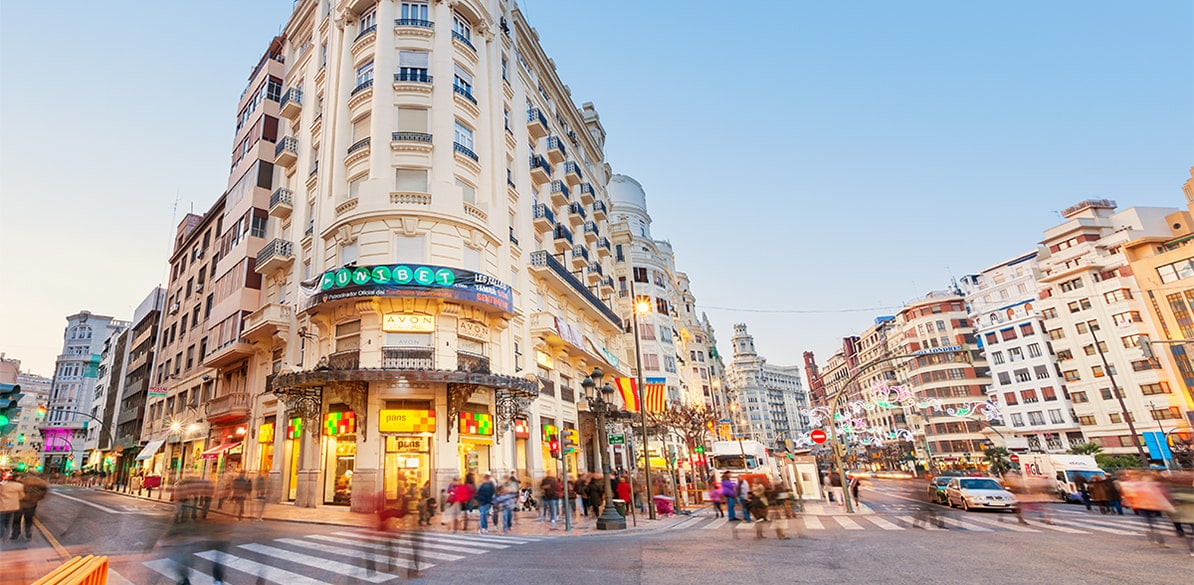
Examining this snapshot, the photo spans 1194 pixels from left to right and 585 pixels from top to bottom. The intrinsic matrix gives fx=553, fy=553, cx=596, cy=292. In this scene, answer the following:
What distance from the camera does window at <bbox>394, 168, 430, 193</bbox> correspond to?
24266mm

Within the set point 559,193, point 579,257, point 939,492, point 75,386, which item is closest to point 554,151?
point 559,193

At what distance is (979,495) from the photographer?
65.0 feet

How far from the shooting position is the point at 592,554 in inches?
429

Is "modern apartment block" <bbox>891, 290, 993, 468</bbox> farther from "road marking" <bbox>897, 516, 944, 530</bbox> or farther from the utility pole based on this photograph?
"road marking" <bbox>897, 516, 944, 530</bbox>

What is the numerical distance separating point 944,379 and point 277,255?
9098cm

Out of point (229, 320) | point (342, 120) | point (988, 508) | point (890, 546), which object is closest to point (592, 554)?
point (890, 546)

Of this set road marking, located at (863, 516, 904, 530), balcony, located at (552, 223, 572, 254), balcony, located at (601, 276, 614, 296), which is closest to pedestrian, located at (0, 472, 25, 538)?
road marking, located at (863, 516, 904, 530)

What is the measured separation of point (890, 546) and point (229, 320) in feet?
106

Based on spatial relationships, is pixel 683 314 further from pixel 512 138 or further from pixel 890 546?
pixel 890 546

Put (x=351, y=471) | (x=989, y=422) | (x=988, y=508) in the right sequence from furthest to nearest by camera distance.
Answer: (x=989, y=422)
(x=351, y=471)
(x=988, y=508)

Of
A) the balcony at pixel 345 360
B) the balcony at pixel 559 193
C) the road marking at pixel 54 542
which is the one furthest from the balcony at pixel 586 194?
the road marking at pixel 54 542

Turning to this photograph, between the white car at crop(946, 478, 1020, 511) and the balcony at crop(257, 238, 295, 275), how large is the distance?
101 ft

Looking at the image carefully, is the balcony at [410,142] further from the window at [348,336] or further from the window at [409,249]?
the window at [348,336]

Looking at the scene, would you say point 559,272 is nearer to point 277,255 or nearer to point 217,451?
point 277,255
